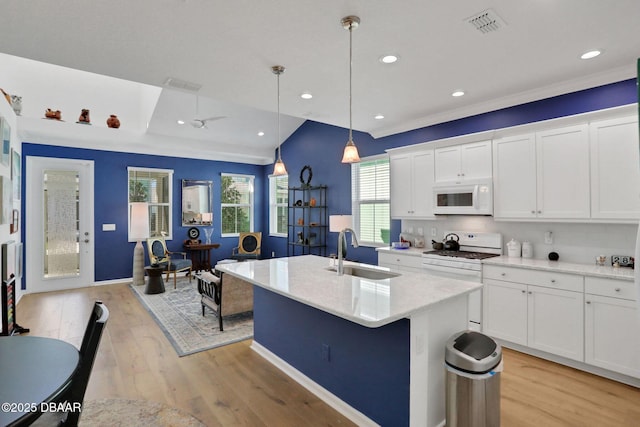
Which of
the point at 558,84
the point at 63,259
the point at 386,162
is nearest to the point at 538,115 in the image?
the point at 558,84

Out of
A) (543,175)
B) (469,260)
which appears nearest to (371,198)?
(469,260)

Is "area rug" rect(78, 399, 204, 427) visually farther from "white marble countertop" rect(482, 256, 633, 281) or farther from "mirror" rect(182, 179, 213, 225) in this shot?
"mirror" rect(182, 179, 213, 225)

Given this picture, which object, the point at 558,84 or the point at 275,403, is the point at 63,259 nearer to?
the point at 275,403

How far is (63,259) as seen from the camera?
19.6ft

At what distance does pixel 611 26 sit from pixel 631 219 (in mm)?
1594

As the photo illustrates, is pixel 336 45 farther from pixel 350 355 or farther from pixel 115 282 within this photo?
pixel 115 282

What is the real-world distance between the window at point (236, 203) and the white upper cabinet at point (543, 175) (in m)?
6.02

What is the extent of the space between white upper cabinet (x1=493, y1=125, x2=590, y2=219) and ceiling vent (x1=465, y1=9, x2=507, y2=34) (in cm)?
154

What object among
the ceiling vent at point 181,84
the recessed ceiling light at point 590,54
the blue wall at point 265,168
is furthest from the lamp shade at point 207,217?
the recessed ceiling light at point 590,54

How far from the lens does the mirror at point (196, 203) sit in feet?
23.9

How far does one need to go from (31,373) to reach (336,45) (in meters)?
2.69

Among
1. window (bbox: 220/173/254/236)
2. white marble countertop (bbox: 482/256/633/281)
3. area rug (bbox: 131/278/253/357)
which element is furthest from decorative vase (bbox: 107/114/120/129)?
white marble countertop (bbox: 482/256/633/281)

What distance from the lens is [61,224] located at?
5934mm

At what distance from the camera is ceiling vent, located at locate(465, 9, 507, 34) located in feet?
7.16
